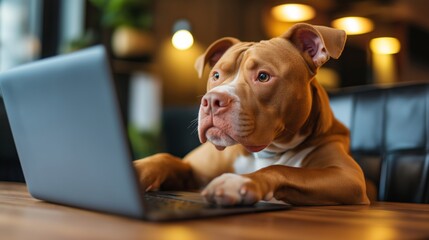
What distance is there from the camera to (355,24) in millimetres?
4344

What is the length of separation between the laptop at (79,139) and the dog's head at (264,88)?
26 centimetres

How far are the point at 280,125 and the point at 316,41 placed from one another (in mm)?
285

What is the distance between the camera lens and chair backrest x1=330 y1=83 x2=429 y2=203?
1.94 m

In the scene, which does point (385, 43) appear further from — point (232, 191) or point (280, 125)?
point (232, 191)

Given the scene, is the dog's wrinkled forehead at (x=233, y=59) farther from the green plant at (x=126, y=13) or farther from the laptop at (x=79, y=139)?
the green plant at (x=126, y=13)

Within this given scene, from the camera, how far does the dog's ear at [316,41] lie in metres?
1.39

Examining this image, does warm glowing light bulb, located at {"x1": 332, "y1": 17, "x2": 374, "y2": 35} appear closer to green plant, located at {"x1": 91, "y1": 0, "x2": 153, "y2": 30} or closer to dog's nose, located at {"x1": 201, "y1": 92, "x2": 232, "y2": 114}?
green plant, located at {"x1": 91, "y1": 0, "x2": 153, "y2": 30}

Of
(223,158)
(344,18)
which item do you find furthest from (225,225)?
(344,18)

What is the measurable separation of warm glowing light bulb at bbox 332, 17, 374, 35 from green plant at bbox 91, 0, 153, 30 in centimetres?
173

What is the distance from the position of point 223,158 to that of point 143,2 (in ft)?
11.3

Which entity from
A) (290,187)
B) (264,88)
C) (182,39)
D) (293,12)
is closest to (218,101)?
(264,88)

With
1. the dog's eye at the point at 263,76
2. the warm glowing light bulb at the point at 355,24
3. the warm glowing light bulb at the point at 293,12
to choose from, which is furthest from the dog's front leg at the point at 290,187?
the warm glowing light bulb at the point at 293,12

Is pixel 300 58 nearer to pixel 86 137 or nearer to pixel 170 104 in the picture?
pixel 86 137

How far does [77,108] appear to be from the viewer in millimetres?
844
